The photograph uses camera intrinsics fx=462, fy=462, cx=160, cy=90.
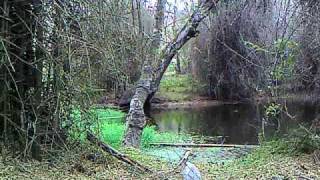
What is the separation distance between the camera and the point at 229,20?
1583 cm

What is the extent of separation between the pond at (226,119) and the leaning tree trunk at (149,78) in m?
2.52

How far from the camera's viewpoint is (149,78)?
9531 mm

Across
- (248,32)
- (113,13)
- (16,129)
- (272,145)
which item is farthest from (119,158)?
(248,32)

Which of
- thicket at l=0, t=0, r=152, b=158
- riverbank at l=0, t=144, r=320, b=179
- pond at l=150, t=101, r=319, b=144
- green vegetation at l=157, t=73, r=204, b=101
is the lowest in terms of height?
pond at l=150, t=101, r=319, b=144

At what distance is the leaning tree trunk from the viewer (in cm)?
873

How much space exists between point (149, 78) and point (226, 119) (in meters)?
7.45

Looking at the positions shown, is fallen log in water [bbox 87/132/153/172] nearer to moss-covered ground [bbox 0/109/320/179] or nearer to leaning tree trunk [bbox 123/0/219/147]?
moss-covered ground [bbox 0/109/320/179]

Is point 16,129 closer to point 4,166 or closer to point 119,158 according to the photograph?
point 4,166

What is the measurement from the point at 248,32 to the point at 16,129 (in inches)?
558

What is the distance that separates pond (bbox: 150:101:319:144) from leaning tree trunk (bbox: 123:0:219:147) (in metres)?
2.52

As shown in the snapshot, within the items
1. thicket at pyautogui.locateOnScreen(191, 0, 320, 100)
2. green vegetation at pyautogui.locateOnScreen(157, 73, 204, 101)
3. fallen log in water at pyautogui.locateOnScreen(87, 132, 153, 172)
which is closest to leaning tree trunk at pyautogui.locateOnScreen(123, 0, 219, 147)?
thicket at pyautogui.locateOnScreen(191, 0, 320, 100)

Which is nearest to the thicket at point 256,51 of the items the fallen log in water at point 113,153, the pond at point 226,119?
the pond at point 226,119

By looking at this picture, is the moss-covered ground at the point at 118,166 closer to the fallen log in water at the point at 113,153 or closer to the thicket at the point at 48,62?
the fallen log in water at the point at 113,153

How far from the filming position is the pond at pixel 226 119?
11805 millimetres
